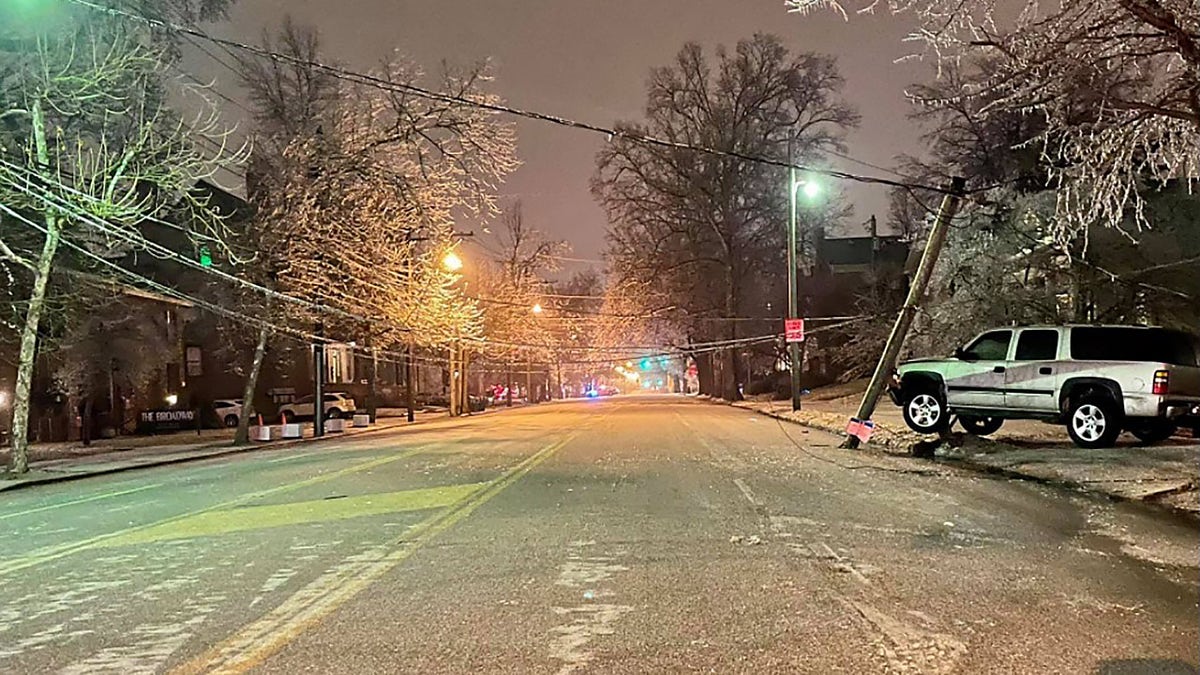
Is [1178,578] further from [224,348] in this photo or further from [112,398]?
[224,348]

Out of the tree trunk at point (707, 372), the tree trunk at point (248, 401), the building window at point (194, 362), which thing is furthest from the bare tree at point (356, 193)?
the tree trunk at point (707, 372)

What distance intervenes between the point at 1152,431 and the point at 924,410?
3673 mm

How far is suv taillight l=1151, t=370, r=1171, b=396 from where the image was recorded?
14.2m

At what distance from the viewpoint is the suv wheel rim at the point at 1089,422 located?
49.3 feet

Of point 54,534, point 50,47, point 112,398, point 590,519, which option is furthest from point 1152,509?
point 112,398

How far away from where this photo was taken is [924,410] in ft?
59.1

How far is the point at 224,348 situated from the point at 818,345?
33.1 metres

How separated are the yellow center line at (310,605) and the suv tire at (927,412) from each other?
10638mm

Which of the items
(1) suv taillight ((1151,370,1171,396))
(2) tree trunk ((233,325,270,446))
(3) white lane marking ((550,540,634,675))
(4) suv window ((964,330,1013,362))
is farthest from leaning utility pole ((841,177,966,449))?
(2) tree trunk ((233,325,270,446))

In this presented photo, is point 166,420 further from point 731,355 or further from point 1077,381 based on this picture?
point 1077,381

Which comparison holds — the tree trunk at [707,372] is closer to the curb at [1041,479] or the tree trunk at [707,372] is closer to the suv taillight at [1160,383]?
the curb at [1041,479]

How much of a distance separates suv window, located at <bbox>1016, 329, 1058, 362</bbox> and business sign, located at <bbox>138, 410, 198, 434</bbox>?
31490 mm

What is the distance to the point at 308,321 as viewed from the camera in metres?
30.8

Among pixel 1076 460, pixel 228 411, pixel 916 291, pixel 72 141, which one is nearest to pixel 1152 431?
pixel 1076 460
